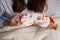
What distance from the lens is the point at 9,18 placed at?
3.60ft

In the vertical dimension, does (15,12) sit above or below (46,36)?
above

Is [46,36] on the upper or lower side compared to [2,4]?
lower

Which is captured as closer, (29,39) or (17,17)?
(29,39)

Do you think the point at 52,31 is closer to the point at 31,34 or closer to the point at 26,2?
the point at 31,34

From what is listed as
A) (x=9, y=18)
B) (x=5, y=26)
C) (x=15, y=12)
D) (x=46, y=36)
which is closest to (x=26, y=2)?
(x=15, y=12)

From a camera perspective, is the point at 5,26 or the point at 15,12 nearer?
the point at 5,26

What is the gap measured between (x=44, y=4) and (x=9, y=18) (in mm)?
379

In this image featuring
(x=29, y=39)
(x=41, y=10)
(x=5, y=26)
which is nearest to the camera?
(x=29, y=39)

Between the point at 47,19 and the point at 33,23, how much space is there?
0.13 m

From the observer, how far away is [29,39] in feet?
2.86

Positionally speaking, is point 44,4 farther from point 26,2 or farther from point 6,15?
point 6,15

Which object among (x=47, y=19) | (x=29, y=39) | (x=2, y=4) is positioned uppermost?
(x=2, y=4)

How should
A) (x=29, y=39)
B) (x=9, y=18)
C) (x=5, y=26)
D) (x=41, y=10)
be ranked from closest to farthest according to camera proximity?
1. (x=29, y=39)
2. (x=5, y=26)
3. (x=9, y=18)
4. (x=41, y=10)

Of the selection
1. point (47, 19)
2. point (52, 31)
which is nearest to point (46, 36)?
point (52, 31)
